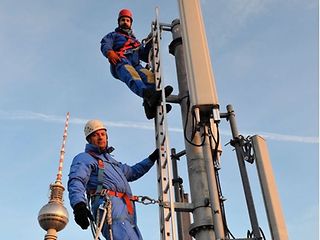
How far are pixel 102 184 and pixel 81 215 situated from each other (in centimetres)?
75

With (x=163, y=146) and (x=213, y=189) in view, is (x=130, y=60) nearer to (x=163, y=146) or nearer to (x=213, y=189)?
(x=163, y=146)

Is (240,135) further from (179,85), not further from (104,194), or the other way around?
(104,194)

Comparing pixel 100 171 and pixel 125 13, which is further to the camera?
pixel 125 13

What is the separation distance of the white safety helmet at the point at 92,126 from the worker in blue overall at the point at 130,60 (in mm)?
664

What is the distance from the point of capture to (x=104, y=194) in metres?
5.07

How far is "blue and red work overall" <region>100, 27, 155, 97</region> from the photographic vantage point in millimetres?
6465

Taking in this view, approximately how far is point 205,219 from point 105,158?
1.70 m

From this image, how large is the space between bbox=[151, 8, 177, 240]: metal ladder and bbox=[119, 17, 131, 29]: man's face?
5.94 ft

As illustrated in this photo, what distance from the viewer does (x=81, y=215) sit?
15.0 feet

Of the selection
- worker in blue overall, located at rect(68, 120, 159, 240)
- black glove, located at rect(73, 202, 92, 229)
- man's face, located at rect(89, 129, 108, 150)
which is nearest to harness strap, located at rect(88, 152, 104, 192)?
worker in blue overall, located at rect(68, 120, 159, 240)

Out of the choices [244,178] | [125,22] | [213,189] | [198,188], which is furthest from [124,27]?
[213,189]

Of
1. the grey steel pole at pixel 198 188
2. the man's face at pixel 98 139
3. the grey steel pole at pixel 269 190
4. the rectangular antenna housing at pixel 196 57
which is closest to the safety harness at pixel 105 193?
the man's face at pixel 98 139

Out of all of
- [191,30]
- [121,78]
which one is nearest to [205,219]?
[191,30]

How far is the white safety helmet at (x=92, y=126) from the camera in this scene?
5891 millimetres
